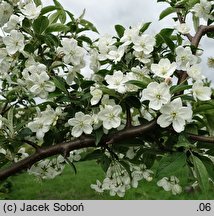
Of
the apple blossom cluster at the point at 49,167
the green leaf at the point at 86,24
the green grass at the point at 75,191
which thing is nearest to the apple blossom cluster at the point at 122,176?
the apple blossom cluster at the point at 49,167

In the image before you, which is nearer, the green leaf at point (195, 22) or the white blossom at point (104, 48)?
the white blossom at point (104, 48)

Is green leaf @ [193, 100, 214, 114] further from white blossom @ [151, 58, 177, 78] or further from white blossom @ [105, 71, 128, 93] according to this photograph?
white blossom @ [105, 71, 128, 93]

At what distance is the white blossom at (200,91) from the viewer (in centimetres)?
175

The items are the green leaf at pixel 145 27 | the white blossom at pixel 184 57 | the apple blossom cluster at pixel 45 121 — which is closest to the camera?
the white blossom at pixel 184 57

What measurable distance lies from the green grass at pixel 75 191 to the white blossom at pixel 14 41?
4244mm

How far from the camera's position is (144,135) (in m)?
1.90

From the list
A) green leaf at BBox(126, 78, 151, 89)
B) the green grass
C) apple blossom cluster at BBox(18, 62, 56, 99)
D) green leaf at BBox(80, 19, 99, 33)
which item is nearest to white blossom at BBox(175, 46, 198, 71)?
green leaf at BBox(126, 78, 151, 89)

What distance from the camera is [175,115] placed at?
1.67 metres

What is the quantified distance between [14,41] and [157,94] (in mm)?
674

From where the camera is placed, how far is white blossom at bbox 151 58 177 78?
5.81ft

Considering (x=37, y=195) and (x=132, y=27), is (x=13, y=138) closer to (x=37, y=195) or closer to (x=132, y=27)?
(x=132, y=27)

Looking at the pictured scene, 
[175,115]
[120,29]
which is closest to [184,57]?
[175,115]

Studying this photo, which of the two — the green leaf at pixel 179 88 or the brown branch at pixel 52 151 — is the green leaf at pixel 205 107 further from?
the brown branch at pixel 52 151
